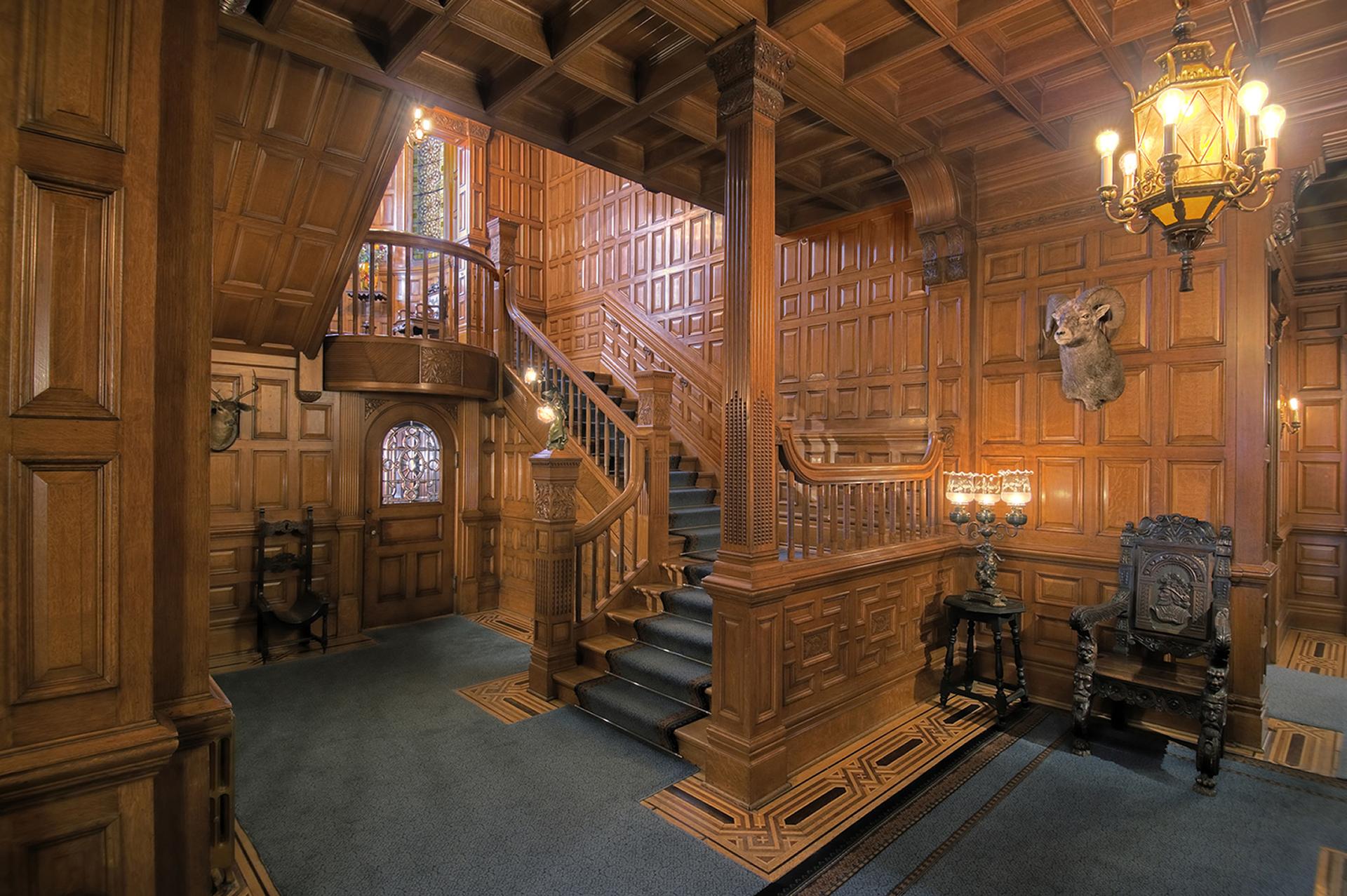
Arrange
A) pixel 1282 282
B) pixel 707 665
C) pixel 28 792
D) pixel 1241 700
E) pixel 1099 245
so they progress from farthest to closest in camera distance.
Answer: pixel 1282 282 < pixel 1099 245 < pixel 707 665 < pixel 1241 700 < pixel 28 792

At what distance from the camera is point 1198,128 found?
279 cm

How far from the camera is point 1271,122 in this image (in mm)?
2711

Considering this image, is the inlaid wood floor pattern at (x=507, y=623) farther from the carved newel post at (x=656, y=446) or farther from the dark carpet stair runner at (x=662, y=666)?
the carved newel post at (x=656, y=446)

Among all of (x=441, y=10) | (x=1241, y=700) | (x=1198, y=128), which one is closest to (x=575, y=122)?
(x=441, y=10)

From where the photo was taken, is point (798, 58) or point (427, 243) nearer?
point (798, 58)

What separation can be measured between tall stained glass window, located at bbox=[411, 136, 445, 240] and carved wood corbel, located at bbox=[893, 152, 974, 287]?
715 cm

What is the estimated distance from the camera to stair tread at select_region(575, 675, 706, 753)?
386 centimetres

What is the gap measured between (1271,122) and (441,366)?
6.10m

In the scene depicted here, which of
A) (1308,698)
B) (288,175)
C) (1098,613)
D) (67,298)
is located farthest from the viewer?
(1308,698)

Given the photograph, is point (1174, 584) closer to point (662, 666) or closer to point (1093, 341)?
point (1093, 341)

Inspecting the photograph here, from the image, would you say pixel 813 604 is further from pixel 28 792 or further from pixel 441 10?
pixel 441 10

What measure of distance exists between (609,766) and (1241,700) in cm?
383

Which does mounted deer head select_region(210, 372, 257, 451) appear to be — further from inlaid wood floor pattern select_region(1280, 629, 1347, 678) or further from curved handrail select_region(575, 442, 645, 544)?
inlaid wood floor pattern select_region(1280, 629, 1347, 678)

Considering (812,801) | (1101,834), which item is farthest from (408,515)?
(1101,834)
